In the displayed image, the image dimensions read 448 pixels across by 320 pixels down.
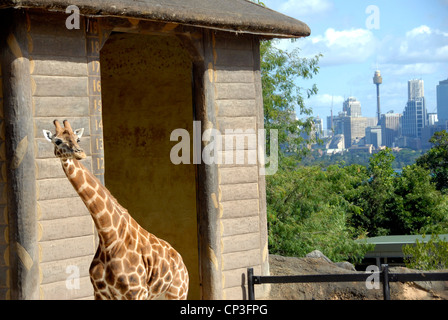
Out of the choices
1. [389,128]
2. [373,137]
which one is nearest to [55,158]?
[373,137]

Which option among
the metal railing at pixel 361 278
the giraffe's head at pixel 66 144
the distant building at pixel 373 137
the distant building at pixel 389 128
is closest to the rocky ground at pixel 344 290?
the metal railing at pixel 361 278

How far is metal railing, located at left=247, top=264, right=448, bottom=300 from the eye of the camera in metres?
7.23

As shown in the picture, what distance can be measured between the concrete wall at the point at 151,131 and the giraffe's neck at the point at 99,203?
14.4ft

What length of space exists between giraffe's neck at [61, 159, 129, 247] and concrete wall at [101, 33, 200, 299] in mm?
4379

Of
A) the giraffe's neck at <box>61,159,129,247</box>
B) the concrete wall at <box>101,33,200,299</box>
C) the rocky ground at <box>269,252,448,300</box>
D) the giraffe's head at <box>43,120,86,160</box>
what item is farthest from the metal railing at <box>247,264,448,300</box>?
the giraffe's head at <box>43,120,86,160</box>

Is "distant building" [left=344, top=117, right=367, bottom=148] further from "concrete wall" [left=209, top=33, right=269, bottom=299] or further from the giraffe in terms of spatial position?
the giraffe

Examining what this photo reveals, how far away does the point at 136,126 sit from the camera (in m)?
10.7

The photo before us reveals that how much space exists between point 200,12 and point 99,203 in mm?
3123

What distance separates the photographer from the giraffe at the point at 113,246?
5.35m

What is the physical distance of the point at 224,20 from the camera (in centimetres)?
808

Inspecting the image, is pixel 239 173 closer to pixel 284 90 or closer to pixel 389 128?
pixel 284 90

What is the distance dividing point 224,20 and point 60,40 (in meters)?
1.97

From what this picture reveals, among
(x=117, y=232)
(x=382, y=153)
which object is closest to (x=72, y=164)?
(x=117, y=232)

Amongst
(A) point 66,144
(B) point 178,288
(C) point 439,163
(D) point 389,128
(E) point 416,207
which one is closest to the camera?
(A) point 66,144
